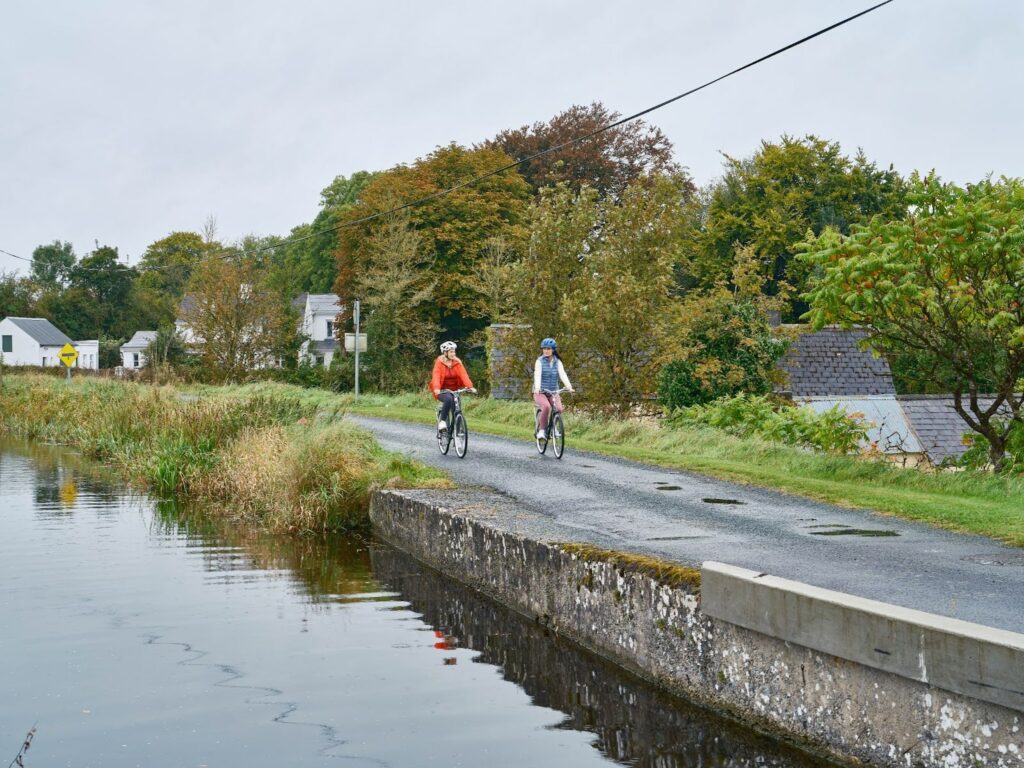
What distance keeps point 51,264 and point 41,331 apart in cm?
3066

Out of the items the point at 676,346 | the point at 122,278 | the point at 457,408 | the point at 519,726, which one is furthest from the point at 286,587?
the point at 122,278

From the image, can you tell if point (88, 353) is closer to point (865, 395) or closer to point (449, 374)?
point (865, 395)

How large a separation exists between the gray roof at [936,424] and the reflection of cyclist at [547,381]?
9258 millimetres

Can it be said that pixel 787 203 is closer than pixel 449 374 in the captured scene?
No

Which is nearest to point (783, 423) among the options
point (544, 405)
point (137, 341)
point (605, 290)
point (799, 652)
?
point (544, 405)

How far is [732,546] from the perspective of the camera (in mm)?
9750

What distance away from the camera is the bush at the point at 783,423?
664 inches

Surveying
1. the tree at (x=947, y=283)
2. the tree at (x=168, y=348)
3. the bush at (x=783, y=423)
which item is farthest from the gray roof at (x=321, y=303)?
the tree at (x=947, y=283)

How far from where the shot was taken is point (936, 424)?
26.0 metres

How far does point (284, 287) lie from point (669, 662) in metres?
69.7

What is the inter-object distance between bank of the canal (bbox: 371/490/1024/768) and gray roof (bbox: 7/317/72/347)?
90.9 metres

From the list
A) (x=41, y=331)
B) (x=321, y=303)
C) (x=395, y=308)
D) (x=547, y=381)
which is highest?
(x=321, y=303)

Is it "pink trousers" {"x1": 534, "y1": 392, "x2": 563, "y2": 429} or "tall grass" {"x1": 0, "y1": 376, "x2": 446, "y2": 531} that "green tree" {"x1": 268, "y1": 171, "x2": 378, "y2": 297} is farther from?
"pink trousers" {"x1": 534, "y1": 392, "x2": 563, "y2": 429}

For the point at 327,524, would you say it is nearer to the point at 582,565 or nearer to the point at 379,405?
the point at 582,565
